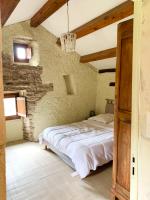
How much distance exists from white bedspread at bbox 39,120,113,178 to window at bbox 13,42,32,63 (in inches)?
74.2

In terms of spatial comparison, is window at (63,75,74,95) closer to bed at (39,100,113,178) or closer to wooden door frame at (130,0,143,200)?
bed at (39,100,113,178)

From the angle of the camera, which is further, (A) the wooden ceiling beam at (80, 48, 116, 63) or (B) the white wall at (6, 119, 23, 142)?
(B) the white wall at (6, 119, 23, 142)

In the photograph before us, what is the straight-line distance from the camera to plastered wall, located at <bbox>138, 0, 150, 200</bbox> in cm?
106

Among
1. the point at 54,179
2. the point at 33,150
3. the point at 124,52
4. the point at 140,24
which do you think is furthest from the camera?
the point at 33,150

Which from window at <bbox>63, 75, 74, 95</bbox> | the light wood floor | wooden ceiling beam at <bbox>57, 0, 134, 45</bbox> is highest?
wooden ceiling beam at <bbox>57, 0, 134, 45</bbox>

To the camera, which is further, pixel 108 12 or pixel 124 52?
pixel 108 12

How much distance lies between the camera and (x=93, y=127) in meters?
4.20

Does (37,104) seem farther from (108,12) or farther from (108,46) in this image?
(108,12)

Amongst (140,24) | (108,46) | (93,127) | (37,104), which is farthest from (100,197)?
(108,46)

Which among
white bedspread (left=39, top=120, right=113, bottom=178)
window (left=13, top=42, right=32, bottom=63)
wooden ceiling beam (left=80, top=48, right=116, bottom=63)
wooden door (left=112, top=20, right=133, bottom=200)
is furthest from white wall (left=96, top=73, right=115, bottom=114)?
wooden door (left=112, top=20, right=133, bottom=200)

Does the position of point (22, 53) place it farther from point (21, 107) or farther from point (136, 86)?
point (136, 86)

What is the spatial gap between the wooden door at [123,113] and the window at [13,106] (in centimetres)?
308

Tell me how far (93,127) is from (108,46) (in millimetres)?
1929

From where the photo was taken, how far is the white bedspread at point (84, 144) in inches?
113
